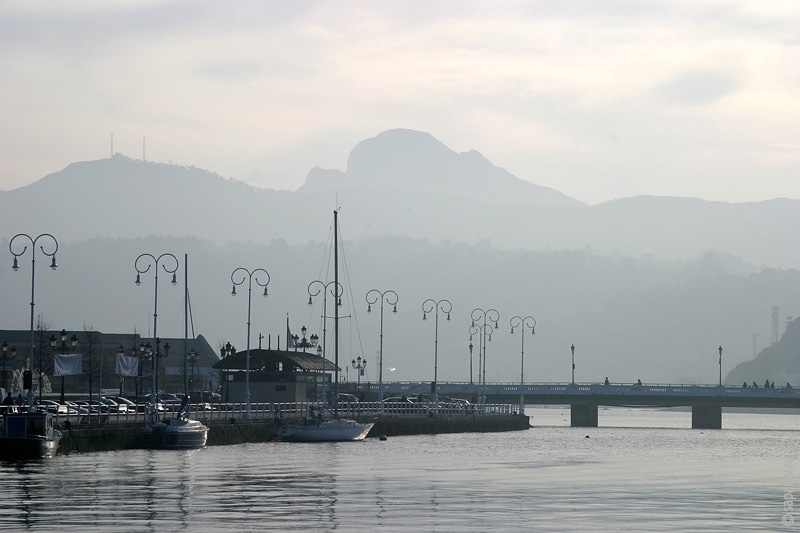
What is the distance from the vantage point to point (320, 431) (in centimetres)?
10469

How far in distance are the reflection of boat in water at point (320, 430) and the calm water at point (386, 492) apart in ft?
41.7

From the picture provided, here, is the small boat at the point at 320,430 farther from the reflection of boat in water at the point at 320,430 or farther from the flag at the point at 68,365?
the flag at the point at 68,365

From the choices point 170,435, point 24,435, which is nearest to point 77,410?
point 170,435

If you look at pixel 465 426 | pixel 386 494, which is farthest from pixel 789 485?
pixel 465 426

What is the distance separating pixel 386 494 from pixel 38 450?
24.3 meters

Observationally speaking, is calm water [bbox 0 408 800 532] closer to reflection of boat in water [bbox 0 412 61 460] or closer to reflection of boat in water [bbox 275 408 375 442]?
reflection of boat in water [bbox 0 412 61 460]

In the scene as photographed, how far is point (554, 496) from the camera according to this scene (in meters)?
53.6

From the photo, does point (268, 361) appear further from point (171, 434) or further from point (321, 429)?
point (171, 434)

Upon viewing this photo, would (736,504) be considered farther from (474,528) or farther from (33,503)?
(33,503)

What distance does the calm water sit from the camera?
4206 cm

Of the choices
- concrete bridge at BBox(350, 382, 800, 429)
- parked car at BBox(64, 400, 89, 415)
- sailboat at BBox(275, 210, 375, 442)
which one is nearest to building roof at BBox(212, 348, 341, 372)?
sailboat at BBox(275, 210, 375, 442)

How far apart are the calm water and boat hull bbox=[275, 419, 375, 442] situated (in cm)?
1267

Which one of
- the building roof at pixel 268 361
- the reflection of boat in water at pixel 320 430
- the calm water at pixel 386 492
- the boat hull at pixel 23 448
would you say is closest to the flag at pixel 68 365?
the calm water at pixel 386 492

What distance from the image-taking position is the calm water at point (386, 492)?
4206 centimetres
